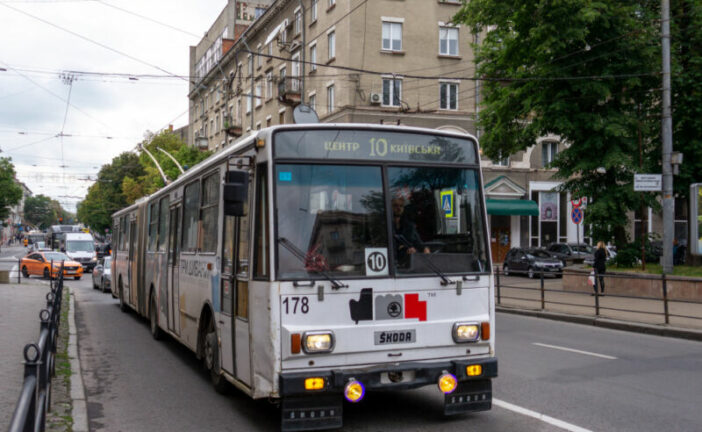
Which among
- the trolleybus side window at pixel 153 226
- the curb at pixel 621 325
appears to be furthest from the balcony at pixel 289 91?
the trolleybus side window at pixel 153 226

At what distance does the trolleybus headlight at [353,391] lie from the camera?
5.82 metres

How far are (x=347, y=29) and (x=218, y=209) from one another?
98.4ft

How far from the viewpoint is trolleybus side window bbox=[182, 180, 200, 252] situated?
9.30 meters

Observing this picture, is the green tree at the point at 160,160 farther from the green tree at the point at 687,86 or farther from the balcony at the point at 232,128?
the green tree at the point at 687,86

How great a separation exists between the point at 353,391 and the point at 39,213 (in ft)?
641

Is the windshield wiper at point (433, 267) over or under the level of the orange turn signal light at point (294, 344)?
over

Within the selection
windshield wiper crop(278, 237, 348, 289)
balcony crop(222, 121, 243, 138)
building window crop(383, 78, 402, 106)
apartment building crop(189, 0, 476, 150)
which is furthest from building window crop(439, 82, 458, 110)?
windshield wiper crop(278, 237, 348, 289)

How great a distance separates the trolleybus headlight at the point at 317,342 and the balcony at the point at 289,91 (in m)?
34.5

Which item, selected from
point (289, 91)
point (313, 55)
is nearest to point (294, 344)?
point (289, 91)

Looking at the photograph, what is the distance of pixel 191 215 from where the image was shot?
31.9 feet

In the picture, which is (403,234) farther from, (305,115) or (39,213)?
(39,213)

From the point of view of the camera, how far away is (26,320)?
48.0 feet

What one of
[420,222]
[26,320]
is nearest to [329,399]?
[420,222]

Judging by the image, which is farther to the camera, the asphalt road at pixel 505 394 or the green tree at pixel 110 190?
the green tree at pixel 110 190
